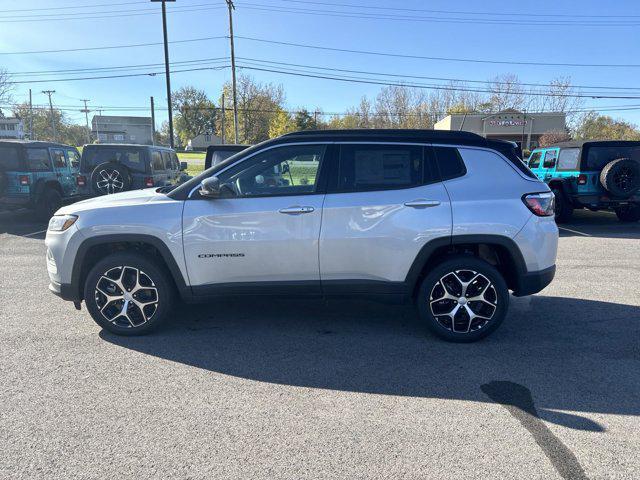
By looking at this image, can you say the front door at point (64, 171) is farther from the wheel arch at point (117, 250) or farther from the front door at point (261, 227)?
the front door at point (261, 227)

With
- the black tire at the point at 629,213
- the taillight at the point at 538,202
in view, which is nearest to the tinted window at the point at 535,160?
the black tire at the point at 629,213

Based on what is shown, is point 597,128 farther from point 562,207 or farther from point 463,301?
point 463,301

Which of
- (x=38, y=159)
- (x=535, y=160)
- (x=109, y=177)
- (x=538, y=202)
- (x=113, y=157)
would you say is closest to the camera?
(x=538, y=202)

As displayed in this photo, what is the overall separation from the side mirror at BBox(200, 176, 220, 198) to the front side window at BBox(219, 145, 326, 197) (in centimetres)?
13

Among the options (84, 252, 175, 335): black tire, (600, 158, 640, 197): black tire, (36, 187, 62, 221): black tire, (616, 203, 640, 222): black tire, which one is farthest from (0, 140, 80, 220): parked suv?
(616, 203, 640, 222): black tire

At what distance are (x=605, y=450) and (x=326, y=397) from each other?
1.76m

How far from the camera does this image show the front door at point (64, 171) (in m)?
12.2

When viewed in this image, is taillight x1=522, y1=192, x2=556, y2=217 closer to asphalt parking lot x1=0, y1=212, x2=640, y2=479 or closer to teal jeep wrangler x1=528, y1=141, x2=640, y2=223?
asphalt parking lot x1=0, y1=212, x2=640, y2=479

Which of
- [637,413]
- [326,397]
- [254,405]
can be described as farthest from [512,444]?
[254,405]

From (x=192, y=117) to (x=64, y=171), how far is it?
94.2 meters

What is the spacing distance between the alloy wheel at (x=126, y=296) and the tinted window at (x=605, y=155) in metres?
10.7

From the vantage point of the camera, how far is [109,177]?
11.0 m

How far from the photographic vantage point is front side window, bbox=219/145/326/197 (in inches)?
165

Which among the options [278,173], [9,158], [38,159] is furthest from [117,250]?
[38,159]
